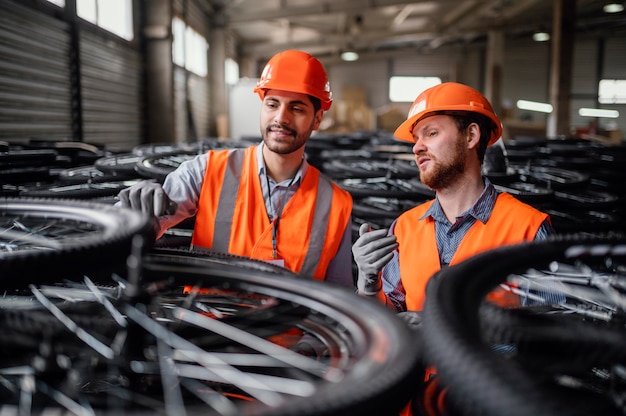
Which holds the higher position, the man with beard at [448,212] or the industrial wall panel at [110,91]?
the industrial wall panel at [110,91]

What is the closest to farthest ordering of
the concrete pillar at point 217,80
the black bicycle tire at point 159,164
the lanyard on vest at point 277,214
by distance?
the lanyard on vest at point 277,214, the black bicycle tire at point 159,164, the concrete pillar at point 217,80

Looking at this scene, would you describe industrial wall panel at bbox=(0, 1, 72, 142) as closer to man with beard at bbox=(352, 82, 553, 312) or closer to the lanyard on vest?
the lanyard on vest

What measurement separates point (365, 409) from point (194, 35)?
A: 13930 mm

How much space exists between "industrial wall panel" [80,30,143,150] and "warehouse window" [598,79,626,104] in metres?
15.8

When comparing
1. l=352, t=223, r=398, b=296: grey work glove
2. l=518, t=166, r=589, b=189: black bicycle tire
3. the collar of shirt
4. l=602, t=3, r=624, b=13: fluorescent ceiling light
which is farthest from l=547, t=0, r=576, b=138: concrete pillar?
l=352, t=223, r=398, b=296: grey work glove

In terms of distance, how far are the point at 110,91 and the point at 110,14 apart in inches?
53.3

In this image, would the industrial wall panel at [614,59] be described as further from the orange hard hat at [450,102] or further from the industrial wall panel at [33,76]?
the orange hard hat at [450,102]

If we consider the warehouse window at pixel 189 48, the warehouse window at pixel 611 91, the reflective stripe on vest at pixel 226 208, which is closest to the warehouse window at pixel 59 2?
the warehouse window at pixel 189 48

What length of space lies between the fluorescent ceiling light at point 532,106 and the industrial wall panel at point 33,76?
1603 cm

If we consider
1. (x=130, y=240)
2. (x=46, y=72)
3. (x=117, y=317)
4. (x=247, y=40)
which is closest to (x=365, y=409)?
(x=130, y=240)

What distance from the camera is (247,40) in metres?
18.4

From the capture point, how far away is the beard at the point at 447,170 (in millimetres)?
2107

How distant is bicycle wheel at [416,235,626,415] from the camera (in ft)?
1.99

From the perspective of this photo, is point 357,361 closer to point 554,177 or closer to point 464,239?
point 464,239
